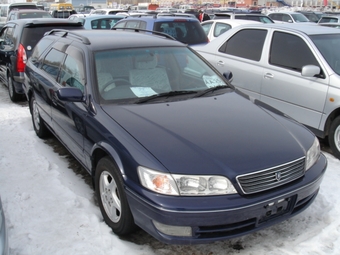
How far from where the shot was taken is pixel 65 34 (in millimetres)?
4938

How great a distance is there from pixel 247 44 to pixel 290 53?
3.00 feet

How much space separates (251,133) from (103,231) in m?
1.52

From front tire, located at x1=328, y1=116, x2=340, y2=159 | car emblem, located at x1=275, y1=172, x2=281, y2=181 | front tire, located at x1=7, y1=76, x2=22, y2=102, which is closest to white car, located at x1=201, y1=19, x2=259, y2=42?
front tire, located at x1=7, y1=76, x2=22, y2=102

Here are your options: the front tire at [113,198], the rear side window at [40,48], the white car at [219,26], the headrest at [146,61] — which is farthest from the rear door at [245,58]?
the white car at [219,26]

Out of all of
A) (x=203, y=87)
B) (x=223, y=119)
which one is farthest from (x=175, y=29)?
(x=223, y=119)

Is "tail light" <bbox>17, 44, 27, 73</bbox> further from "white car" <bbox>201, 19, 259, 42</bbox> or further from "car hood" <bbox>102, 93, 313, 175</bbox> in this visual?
"white car" <bbox>201, 19, 259, 42</bbox>

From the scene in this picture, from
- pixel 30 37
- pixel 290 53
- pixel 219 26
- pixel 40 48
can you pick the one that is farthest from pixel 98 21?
pixel 290 53

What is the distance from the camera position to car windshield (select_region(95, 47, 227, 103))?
379cm

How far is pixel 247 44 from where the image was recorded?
6.40 m

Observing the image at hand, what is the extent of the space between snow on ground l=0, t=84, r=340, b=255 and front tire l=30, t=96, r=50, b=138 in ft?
2.90

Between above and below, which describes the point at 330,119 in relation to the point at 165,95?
below

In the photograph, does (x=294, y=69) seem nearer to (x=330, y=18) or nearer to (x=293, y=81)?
(x=293, y=81)

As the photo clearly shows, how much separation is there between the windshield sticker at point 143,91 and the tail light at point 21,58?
4235 mm

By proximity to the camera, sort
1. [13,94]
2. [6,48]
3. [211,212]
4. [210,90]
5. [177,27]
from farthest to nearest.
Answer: [177,27] < [6,48] < [13,94] < [210,90] < [211,212]
